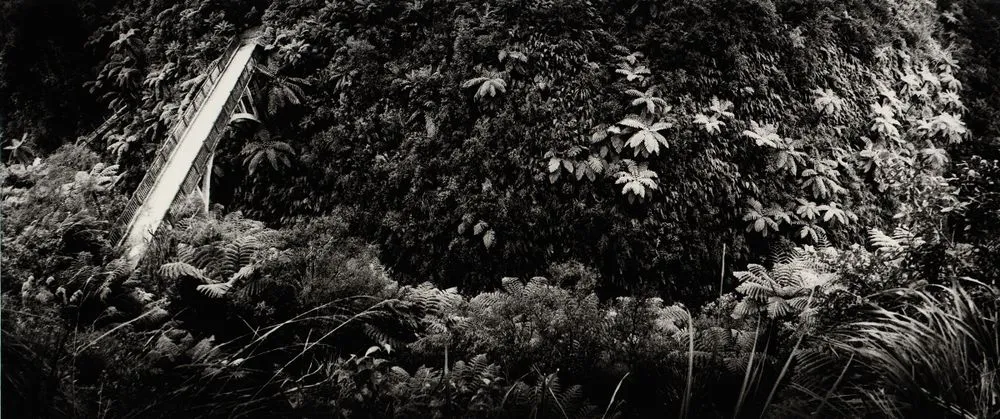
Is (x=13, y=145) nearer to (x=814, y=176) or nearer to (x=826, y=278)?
(x=826, y=278)

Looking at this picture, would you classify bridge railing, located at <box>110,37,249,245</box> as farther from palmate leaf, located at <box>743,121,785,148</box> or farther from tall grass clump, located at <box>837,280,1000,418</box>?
palmate leaf, located at <box>743,121,785,148</box>

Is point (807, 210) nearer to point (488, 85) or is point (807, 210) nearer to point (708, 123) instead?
point (708, 123)

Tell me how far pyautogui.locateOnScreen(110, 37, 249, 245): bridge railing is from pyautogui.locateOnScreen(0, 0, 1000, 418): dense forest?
0.22m

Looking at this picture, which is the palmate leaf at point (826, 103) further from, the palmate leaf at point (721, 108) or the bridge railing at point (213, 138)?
the bridge railing at point (213, 138)

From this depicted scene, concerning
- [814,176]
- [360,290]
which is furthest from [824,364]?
[814,176]

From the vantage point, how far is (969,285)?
3.81 metres

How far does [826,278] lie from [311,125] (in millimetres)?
7827

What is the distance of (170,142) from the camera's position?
7.89 meters

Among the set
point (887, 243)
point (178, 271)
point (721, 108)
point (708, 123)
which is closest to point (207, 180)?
point (178, 271)

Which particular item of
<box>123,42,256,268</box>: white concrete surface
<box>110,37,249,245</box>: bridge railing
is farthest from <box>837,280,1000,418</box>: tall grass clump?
<box>110,37,249,245</box>: bridge railing

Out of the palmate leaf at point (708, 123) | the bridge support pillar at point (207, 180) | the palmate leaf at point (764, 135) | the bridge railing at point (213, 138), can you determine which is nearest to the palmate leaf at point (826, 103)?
the palmate leaf at point (764, 135)

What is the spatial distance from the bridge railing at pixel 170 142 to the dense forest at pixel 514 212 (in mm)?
220

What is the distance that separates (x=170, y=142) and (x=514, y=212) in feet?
17.7

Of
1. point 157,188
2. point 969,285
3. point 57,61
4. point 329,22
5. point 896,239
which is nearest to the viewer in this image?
point 969,285
